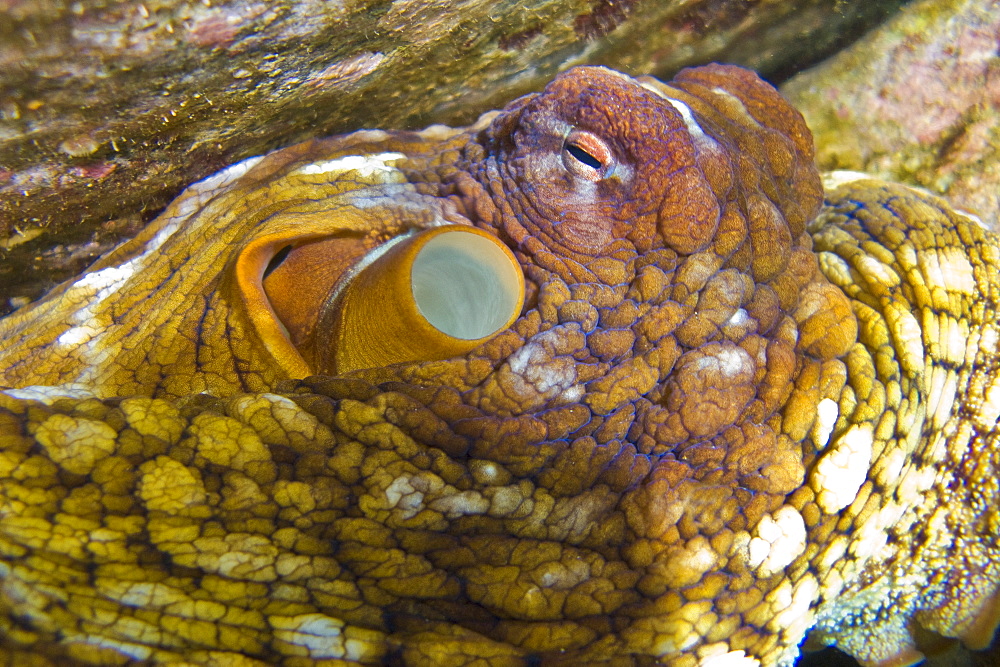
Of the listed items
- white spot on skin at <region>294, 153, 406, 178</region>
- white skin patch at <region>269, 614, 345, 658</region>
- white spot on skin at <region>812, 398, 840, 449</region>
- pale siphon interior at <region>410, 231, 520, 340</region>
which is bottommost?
white spot on skin at <region>812, 398, 840, 449</region>

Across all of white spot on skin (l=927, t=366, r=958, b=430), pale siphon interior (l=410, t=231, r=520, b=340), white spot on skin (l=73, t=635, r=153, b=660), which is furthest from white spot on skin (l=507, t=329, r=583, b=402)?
white spot on skin (l=927, t=366, r=958, b=430)

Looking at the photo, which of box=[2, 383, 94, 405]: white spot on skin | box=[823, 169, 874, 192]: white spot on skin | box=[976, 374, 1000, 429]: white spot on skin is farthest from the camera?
box=[823, 169, 874, 192]: white spot on skin

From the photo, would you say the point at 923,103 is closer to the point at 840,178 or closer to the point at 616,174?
the point at 840,178

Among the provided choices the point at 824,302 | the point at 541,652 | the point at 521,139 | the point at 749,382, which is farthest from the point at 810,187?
the point at 541,652

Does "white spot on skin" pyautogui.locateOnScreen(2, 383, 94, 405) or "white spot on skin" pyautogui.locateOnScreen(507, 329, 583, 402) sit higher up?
"white spot on skin" pyautogui.locateOnScreen(2, 383, 94, 405)

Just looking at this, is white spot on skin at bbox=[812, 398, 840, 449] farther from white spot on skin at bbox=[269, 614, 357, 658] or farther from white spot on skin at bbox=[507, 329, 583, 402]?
white spot on skin at bbox=[269, 614, 357, 658]

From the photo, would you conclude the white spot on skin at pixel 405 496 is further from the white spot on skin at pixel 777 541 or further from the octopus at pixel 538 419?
the white spot on skin at pixel 777 541

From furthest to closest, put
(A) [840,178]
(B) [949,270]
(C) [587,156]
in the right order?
(A) [840,178] → (B) [949,270] → (C) [587,156]

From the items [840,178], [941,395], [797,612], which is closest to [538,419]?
[797,612]

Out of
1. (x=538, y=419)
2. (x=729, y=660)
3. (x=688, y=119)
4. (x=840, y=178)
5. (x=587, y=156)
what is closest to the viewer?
(x=538, y=419)

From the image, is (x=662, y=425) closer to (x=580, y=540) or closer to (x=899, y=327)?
(x=580, y=540)
